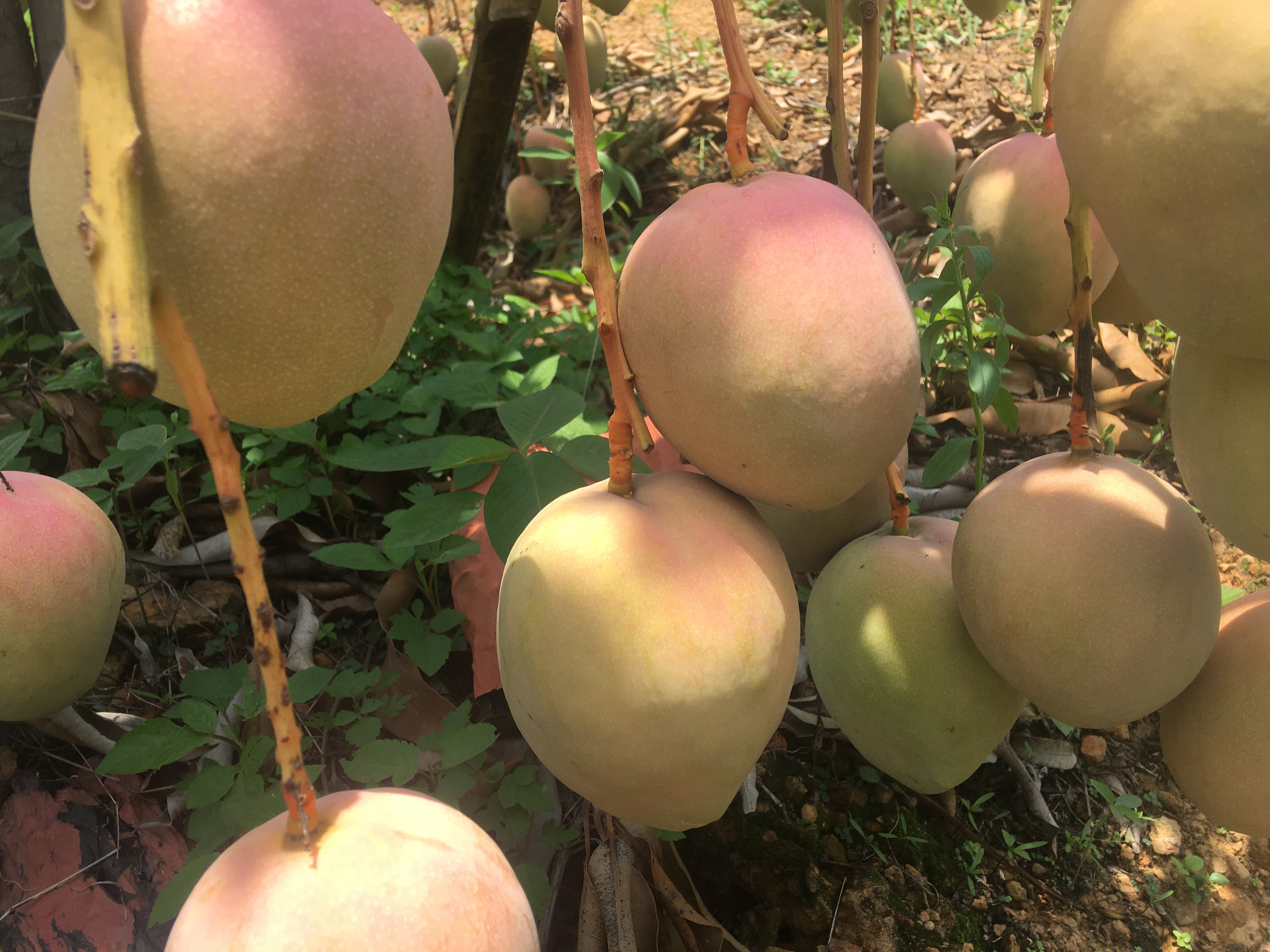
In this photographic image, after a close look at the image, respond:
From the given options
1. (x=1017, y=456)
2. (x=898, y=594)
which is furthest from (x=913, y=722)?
(x=1017, y=456)

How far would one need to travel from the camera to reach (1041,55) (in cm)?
112

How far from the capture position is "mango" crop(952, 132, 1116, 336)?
3.56ft

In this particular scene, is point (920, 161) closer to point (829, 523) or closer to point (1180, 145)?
point (829, 523)

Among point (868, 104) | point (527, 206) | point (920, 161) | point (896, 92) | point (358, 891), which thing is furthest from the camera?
point (527, 206)

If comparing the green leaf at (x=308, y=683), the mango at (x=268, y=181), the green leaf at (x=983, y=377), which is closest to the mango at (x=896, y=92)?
the green leaf at (x=983, y=377)

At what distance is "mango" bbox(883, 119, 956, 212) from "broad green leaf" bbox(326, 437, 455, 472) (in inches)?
52.1

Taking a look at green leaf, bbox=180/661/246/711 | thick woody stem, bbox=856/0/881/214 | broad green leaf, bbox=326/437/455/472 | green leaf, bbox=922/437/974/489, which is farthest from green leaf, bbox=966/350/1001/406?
green leaf, bbox=180/661/246/711

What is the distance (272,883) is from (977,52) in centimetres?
356

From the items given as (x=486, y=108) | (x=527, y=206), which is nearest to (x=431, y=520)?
(x=486, y=108)

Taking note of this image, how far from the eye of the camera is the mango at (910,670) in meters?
0.92

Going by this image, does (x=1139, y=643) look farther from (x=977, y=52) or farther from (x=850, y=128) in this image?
(x=977, y=52)

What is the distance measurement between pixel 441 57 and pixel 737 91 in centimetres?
184

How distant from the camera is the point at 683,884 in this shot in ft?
3.75

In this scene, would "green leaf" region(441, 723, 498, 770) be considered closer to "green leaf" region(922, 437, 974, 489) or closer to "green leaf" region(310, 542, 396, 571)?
"green leaf" region(310, 542, 396, 571)
